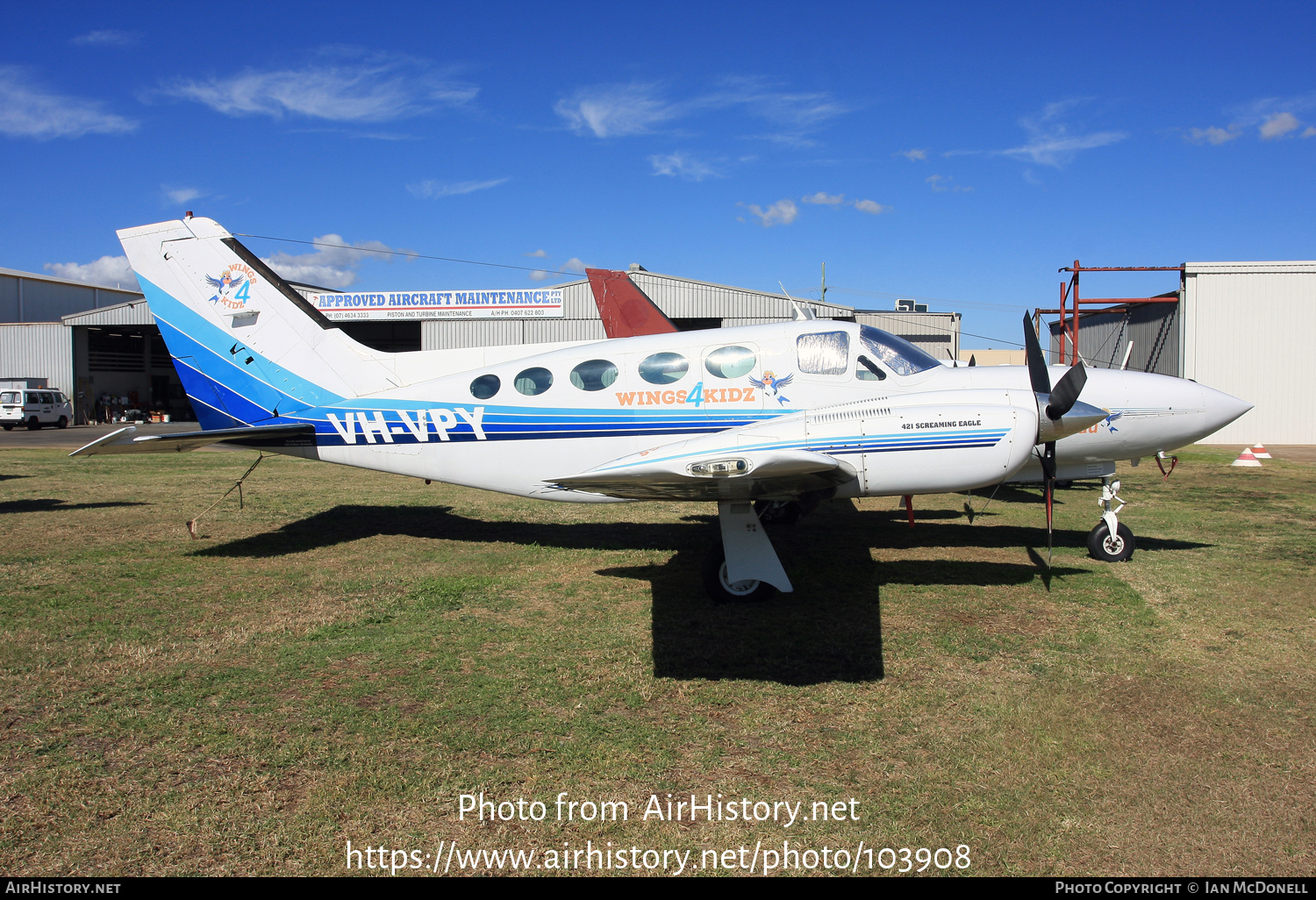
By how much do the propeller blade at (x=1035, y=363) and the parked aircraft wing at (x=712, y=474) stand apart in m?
2.49

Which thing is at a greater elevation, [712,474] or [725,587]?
[712,474]

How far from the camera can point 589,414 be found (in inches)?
349

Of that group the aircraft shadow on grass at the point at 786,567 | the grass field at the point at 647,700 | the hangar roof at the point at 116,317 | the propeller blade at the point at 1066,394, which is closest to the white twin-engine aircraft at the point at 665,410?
the propeller blade at the point at 1066,394

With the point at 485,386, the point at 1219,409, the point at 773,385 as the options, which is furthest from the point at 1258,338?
the point at 485,386

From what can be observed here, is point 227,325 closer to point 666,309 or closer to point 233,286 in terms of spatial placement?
point 233,286

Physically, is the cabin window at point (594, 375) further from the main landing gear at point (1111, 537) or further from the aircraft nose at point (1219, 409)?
the aircraft nose at point (1219, 409)

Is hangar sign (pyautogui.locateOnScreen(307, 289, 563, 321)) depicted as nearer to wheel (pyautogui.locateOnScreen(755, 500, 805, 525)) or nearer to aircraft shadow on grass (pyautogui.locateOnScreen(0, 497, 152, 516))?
aircraft shadow on grass (pyautogui.locateOnScreen(0, 497, 152, 516))

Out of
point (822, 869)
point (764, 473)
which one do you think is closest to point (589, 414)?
point (764, 473)

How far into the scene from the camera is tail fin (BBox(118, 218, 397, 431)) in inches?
399

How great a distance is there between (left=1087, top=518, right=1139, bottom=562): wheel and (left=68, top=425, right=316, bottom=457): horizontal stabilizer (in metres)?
10.1

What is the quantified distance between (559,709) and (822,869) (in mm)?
2182

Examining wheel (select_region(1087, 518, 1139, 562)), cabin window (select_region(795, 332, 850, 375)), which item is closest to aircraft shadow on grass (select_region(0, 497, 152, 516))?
cabin window (select_region(795, 332, 850, 375))

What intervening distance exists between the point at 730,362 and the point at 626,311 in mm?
8087

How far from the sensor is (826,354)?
840cm
